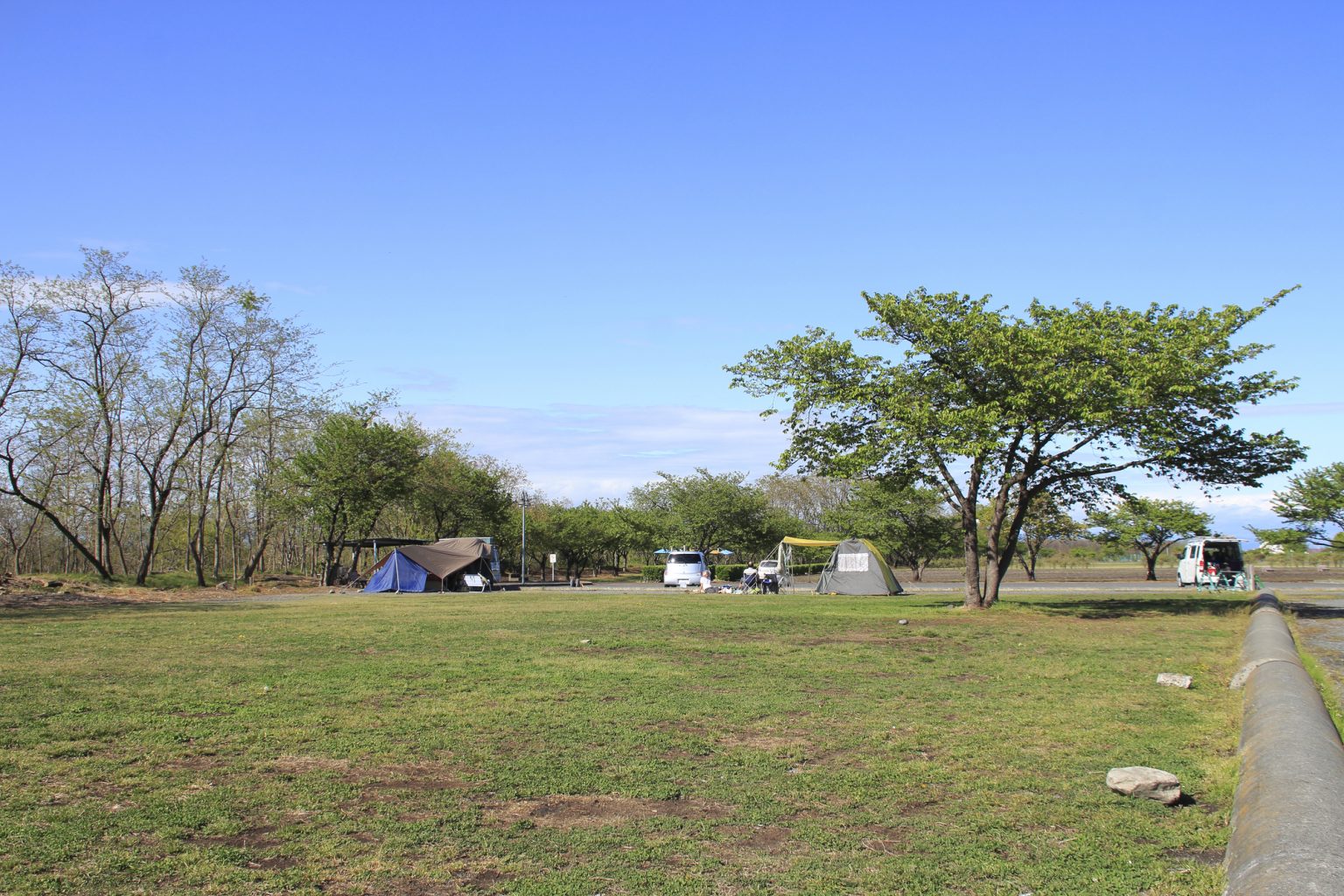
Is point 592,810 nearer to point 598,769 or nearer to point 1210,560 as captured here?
point 598,769

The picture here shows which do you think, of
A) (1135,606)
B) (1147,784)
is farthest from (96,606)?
(1135,606)

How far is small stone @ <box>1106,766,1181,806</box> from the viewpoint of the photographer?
18.1 ft

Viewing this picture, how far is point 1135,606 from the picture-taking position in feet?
79.6

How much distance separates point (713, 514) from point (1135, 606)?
34.6 meters

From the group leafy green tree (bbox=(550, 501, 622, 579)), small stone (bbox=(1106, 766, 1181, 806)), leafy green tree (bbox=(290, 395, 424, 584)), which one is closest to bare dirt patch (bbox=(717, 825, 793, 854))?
small stone (bbox=(1106, 766, 1181, 806))

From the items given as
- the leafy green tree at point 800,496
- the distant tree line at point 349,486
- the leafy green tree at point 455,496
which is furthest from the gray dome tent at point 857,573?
the leafy green tree at point 800,496

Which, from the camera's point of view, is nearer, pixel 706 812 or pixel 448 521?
pixel 706 812

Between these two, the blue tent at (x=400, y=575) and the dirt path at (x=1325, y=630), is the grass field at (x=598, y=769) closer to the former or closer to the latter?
the dirt path at (x=1325, y=630)

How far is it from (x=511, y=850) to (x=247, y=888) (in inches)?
47.0

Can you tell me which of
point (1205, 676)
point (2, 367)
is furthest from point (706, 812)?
point (2, 367)

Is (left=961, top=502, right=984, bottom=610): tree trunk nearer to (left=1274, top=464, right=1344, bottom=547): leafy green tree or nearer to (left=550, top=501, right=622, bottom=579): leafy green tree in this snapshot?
(left=1274, top=464, right=1344, bottom=547): leafy green tree

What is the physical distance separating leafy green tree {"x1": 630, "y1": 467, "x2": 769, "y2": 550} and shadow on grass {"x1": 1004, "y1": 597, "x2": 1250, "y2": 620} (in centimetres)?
3123

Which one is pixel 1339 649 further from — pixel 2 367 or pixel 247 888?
pixel 2 367

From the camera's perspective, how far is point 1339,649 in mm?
14195
